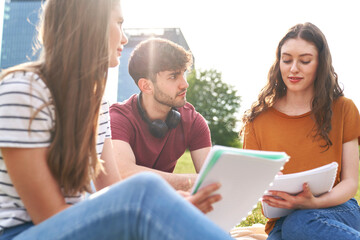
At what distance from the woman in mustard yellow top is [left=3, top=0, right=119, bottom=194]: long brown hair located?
1.38 m

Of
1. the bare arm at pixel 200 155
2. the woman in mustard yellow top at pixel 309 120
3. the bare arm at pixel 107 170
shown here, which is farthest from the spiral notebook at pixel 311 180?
the bare arm at pixel 200 155

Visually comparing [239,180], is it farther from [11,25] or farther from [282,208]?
[11,25]

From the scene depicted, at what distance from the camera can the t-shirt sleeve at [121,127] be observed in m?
2.62

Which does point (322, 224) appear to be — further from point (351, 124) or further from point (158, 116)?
point (158, 116)

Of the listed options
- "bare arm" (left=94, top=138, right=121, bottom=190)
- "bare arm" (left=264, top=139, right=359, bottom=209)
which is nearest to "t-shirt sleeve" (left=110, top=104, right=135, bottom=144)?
"bare arm" (left=94, top=138, right=121, bottom=190)

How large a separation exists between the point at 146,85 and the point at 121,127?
428 millimetres

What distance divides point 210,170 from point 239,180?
0.19 metres

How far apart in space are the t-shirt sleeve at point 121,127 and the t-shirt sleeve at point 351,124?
145 centimetres

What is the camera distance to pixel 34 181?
1.26m

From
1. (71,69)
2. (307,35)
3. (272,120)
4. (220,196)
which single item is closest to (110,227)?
(220,196)

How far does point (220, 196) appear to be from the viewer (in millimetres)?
1448

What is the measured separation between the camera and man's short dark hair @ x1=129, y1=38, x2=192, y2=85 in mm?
2807

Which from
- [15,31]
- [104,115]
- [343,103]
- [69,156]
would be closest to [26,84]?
[69,156]

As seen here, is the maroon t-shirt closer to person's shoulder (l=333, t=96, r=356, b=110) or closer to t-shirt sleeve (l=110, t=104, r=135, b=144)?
t-shirt sleeve (l=110, t=104, r=135, b=144)
